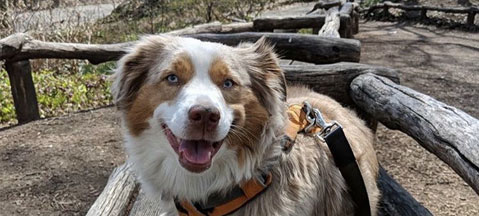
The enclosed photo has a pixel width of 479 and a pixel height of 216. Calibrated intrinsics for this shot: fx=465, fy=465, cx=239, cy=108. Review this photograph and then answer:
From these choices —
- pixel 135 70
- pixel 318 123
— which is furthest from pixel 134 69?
pixel 318 123

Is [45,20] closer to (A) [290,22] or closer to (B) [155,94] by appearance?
(A) [290,22]

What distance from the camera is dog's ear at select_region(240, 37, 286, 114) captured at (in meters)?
2.50

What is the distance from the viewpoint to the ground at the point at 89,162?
4.13m

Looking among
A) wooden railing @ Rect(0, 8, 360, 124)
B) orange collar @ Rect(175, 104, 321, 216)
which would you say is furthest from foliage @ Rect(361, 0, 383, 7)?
orange collar @ Rect(175, 104, 321, 216)

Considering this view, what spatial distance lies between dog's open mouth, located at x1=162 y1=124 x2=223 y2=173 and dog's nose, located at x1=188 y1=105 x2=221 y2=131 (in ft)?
0.42

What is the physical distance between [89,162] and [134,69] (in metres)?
2.70

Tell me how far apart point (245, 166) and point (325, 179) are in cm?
49

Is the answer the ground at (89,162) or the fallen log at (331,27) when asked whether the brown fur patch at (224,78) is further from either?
the fallen log at (331,27)

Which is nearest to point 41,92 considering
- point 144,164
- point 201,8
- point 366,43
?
point 144,164

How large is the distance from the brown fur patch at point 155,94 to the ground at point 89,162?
78.1 inches

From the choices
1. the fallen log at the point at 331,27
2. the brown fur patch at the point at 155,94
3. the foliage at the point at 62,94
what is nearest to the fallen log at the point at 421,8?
the fallen log at the point at 331,27

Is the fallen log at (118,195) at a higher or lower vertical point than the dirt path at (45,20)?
lower

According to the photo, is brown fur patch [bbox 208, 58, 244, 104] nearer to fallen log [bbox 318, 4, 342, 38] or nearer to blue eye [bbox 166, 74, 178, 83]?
blue eye [bbox 166, 74, 178, 83]

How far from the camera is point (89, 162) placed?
4.88 metres
